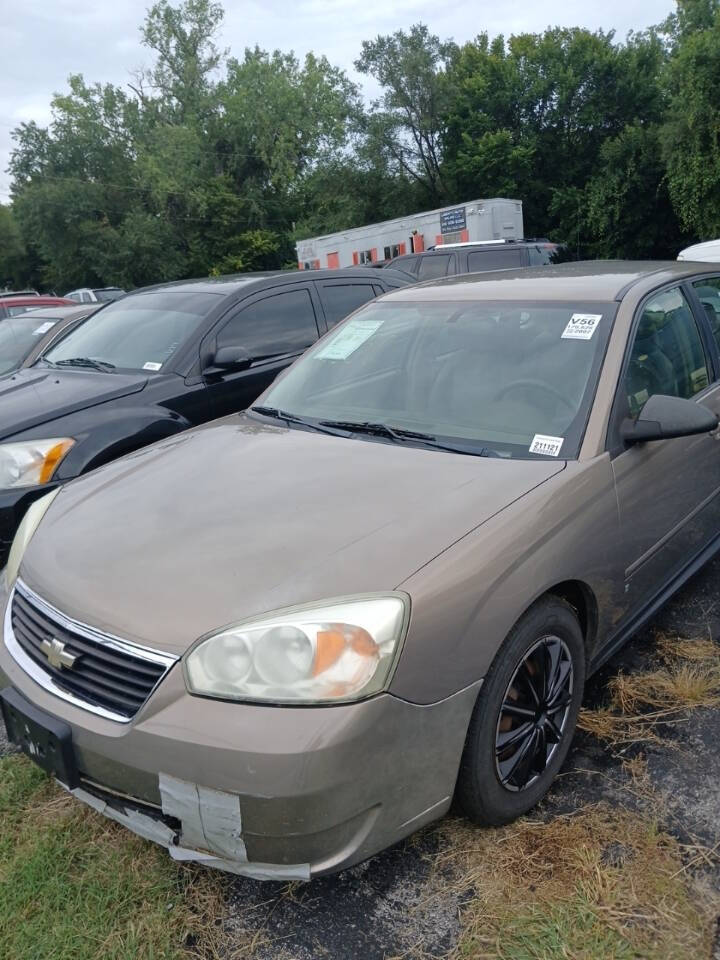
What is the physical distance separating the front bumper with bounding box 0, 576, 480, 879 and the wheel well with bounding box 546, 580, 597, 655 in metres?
0.58

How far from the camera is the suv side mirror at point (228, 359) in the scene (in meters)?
4.62

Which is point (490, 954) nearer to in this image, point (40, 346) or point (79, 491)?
point (79, 491)

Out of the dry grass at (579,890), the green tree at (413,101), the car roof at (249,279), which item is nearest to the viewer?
the dry grass at (579,890)

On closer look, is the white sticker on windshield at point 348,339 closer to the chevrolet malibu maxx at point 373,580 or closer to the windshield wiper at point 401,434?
the chevrolet malibu maxx at point 373,580

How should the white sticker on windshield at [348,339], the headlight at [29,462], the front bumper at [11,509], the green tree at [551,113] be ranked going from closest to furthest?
the white sticker on windshield at [348,339] < the front bumper at [11,509] < the headlight at [29,462] < the green tree at [551,113]

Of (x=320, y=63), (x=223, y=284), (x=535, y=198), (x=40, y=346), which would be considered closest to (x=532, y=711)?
(x=223, y=284)

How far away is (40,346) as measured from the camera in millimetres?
6605

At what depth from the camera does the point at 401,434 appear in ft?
9.11

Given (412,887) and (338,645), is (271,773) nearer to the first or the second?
(338,645)

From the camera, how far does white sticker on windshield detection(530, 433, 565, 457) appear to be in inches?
98.9

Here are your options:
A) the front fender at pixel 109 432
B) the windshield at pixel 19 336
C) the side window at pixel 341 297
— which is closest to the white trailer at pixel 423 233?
the windshield at pixel 19 336

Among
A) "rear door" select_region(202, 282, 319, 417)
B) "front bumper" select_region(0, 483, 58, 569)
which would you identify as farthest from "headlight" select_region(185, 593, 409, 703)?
"rear door" select_region(202, 282, 319, 417)

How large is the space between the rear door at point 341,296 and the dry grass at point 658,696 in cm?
338

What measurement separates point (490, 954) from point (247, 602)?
1.04 meters
